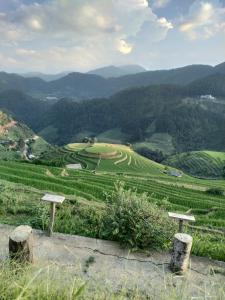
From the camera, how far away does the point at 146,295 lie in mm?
6992

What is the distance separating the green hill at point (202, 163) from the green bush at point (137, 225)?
112 m

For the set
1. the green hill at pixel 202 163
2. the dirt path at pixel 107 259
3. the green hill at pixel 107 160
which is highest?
the dirt path at pixel 107 259

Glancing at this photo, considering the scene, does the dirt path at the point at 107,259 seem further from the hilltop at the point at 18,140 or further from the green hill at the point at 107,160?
the hilltop at the point at 18,140

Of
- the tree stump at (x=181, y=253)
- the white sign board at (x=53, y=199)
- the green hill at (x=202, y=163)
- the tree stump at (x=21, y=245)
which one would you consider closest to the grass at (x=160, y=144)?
the green hill at (x=202, y=163)

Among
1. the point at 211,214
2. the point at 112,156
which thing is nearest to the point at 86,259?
the point at 211,214

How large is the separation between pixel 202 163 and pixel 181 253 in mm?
123115

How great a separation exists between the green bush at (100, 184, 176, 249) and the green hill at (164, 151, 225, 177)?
112 meters

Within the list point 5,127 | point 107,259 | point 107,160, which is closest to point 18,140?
point 5,127

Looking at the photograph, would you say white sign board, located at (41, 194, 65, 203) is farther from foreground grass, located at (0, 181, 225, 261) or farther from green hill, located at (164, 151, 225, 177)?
green hill, located at (164, 151, 225, 177)

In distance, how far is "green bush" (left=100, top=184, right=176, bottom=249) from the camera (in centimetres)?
978

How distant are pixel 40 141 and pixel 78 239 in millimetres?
186349

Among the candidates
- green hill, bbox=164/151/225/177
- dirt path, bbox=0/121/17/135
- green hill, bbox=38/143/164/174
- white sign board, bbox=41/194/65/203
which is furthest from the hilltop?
white sign board, bbox=41/194/65/203

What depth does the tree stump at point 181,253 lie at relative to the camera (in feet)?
27.6

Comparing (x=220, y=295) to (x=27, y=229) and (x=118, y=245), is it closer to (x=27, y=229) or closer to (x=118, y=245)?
(x=27, y=229)
